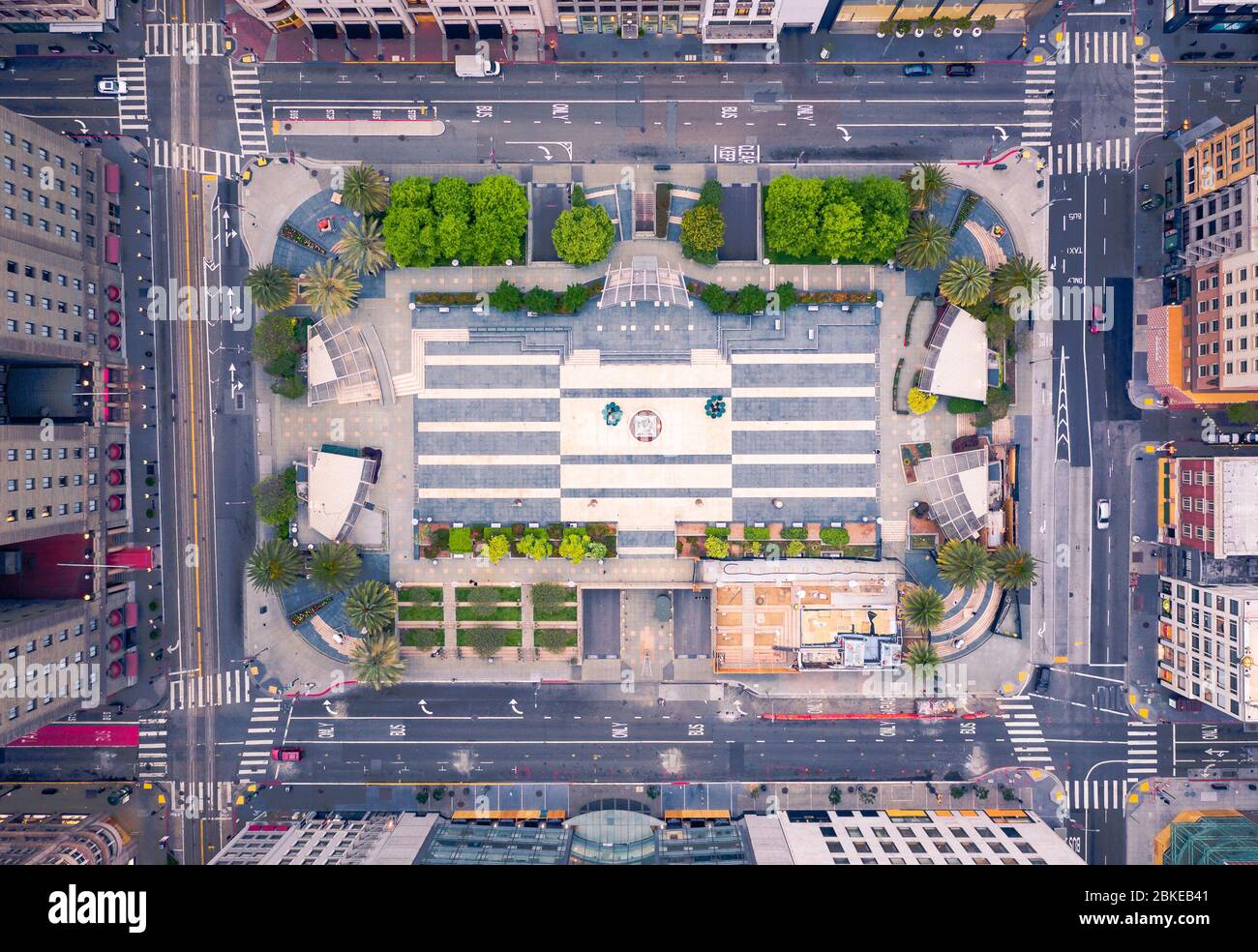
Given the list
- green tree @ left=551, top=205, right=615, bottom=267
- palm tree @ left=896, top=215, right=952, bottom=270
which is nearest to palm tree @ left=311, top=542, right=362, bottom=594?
green tree @ left=551, top=205, right=615, bottom=267

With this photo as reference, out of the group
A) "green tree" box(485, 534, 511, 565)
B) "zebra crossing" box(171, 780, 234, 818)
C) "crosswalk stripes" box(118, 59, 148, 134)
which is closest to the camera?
"green tree" box(485, 534, 511, 565)

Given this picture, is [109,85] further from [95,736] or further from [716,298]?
[95,736]

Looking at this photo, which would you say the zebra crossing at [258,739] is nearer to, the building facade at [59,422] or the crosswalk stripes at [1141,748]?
the building facade at [59,422]

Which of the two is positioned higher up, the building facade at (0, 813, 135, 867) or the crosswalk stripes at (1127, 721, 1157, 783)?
the crosswalk stripes at (1127, 721, 1157, 783)

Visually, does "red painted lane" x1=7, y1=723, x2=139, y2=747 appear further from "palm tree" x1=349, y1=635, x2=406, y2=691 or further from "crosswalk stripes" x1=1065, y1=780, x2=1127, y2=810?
"crosswalk stripes" x1=1065, y1=780, x2=1127, y2=810

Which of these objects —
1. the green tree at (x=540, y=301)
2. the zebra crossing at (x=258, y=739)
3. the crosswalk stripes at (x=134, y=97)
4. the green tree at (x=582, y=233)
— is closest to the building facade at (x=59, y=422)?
the crosswalk stripes at (x=134, y=97)
